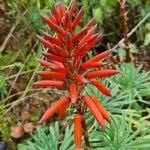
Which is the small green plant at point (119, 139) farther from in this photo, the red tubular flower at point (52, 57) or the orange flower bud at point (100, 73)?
the red tubular flower at point (52, 57)

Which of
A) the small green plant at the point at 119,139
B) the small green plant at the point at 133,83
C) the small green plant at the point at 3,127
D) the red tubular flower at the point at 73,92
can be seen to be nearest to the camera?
the red tubular flower at the point at 73,92

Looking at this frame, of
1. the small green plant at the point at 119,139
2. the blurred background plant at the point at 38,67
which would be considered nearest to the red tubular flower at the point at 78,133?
the small green plant at the point at 119,139

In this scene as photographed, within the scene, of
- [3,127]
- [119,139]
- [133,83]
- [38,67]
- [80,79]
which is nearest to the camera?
[80,79]

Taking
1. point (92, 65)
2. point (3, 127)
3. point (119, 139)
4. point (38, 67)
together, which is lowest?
point (119, 139)


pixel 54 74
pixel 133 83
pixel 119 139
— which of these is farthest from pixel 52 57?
pixel 133 83

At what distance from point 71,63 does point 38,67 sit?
1.40m

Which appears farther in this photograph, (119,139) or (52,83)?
(119,139)

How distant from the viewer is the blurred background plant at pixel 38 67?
2932mm

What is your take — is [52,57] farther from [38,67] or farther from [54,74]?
[38,67]

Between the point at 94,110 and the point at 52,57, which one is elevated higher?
the point at 52,57

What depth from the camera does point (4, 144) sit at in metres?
3.25

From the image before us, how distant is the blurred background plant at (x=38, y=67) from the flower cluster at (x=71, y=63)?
58 centimetres

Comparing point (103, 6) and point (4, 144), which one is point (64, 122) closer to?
point (4, 144)

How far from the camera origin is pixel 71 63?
191 cm
